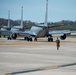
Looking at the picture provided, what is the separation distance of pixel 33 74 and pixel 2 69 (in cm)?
242

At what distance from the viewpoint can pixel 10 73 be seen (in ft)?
53.8

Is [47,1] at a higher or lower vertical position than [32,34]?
higher

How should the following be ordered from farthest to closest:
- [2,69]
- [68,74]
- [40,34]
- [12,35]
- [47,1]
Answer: [47,1], [12,35], [40,34], [2,69], [68,74]

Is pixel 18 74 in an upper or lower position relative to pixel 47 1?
lower

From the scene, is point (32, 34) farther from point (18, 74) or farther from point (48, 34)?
point (18, 74)

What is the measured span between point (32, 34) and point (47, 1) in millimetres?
13854

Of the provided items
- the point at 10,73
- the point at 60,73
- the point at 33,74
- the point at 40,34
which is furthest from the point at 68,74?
the point at 40,34

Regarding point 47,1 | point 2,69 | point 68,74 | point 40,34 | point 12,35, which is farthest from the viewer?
point 47,1

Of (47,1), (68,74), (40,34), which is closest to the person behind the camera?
(68,74)

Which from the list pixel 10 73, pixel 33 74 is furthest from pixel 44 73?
pixel 10 73

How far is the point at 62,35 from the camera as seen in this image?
72625 mm

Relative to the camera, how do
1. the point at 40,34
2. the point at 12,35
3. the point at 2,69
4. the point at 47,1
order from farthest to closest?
1. the point at 47,1
2. the point at 12,35
3. the point at 40,34
4. the point at 2,69

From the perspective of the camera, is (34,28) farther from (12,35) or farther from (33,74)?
(33,74)

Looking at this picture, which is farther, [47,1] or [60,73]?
[47,1]
